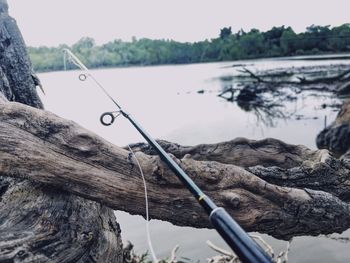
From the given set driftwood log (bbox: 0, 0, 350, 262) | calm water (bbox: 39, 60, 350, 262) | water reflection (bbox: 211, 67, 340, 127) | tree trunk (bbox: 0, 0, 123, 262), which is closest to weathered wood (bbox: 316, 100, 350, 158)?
calm water (bbox: 39, 60, 350, 262)

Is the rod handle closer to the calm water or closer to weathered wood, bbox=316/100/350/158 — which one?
the calm water

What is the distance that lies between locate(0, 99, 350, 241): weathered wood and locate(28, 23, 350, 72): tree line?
3350 inches

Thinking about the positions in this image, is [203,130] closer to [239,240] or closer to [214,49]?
[239,240]

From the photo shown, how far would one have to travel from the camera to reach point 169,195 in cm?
283

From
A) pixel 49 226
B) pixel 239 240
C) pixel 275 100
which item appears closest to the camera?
pixel 239 240

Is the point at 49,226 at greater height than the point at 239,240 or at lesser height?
lesser

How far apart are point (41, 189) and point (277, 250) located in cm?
550

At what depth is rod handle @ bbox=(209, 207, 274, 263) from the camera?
1.22 meters

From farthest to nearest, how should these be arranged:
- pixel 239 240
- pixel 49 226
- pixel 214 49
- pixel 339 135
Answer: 1. pixel 214 49
2. pixel 339 135
3. pixel 49 226
4. pixel 239 240

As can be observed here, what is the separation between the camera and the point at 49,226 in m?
2.64

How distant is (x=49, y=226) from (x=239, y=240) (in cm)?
171

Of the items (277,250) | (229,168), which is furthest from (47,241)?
(277,250)

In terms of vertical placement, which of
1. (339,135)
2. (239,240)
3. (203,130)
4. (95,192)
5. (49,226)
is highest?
(239,240)

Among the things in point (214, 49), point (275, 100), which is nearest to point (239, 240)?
point (275, 100)
